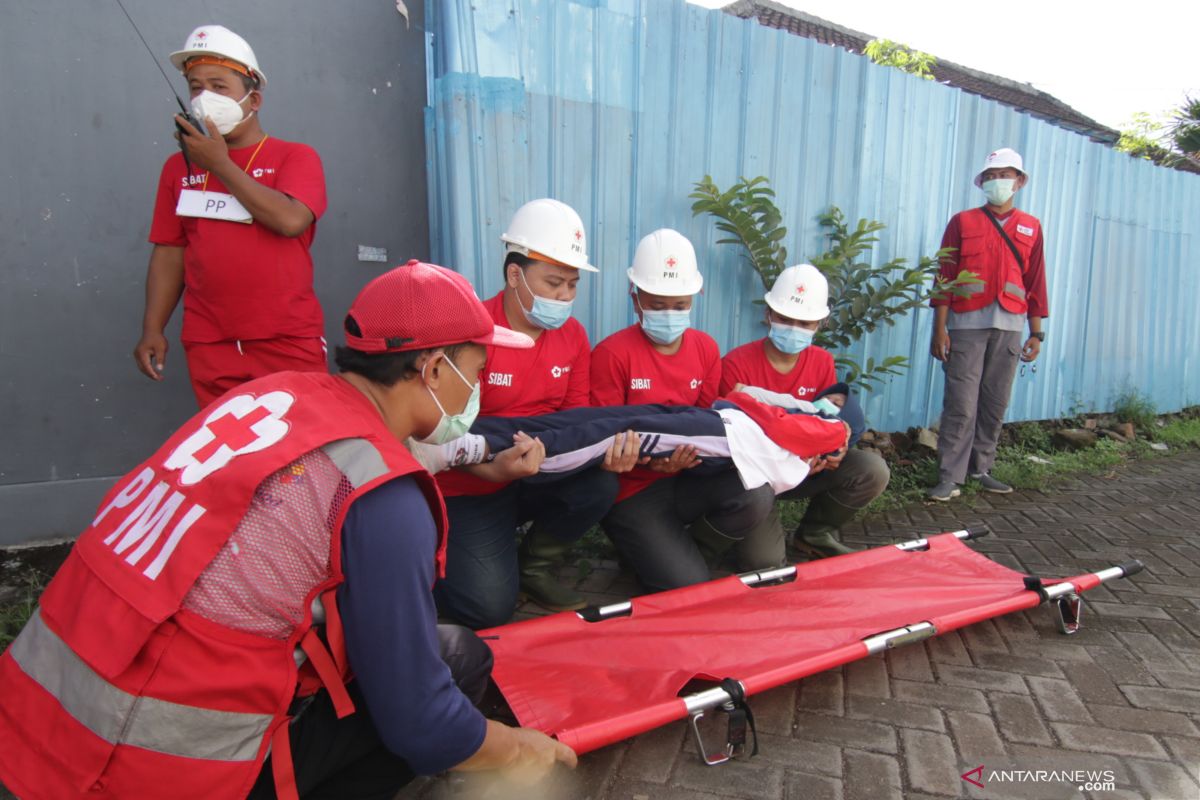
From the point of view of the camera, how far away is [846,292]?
4.45 m

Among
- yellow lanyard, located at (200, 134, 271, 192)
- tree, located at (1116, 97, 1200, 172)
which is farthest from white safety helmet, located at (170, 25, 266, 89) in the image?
tree, located at (1116, 97, 1200, 172)

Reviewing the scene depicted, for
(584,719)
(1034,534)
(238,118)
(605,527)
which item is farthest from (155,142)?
(1034,534)

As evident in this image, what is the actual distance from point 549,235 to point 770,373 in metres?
1.27

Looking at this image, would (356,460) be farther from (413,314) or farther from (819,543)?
(819,543)

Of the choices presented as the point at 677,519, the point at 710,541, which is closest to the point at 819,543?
the point at 710,541

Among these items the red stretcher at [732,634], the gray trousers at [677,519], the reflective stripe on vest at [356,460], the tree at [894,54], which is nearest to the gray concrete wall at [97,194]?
the gray trousers at [677,519]

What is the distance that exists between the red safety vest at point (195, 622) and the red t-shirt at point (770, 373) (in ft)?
7.45

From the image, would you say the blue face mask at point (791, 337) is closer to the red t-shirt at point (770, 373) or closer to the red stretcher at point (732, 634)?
the red t-shirt at point (770, 373)

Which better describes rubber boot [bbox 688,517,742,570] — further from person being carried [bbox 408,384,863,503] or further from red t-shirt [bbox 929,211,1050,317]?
red t-shirt [bbox 929,211,1050,317]

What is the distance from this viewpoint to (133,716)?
105 cm

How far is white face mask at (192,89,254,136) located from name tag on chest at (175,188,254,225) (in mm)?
240

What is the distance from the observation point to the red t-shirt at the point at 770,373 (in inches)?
128

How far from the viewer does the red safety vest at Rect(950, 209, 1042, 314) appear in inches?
169

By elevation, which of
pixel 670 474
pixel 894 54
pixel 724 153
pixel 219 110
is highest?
pixel 894 54
